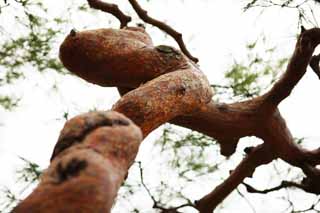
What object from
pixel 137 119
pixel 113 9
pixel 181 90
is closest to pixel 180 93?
pixel 181 90

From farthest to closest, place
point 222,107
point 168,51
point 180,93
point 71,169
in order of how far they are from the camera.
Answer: point 222,107, point 168,51, point 180,93, point 71,169

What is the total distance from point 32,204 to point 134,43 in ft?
2.63

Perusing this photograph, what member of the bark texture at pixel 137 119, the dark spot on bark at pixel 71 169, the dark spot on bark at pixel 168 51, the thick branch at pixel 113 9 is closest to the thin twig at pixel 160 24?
the thick branch at pixel 113 9

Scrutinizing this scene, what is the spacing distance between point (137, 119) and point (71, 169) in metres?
0.34

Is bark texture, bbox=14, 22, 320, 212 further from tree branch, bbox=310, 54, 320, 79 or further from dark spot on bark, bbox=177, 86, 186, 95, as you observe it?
tree branch, bbox=310, 54, 320, 79

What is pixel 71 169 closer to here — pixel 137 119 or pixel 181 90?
pixel 137 119

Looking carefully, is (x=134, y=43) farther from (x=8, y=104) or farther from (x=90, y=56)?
(x=8, y=104)

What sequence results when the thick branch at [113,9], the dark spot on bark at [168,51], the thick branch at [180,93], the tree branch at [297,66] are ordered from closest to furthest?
the thick branch at [180,93], the dark spot on bark at [168,51], the tree branch at [297,66], the thick branch at [113,9]

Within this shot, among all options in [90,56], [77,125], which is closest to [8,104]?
[90,56]

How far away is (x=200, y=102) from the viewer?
1126mm

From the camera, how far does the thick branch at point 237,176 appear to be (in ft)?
5.50

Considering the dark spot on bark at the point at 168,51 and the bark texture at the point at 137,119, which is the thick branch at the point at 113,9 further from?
the dark spot on bark at the point at 168,51

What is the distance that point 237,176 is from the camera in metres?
1.69

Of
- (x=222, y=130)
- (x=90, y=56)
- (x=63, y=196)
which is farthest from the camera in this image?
(x=222, y=130)
